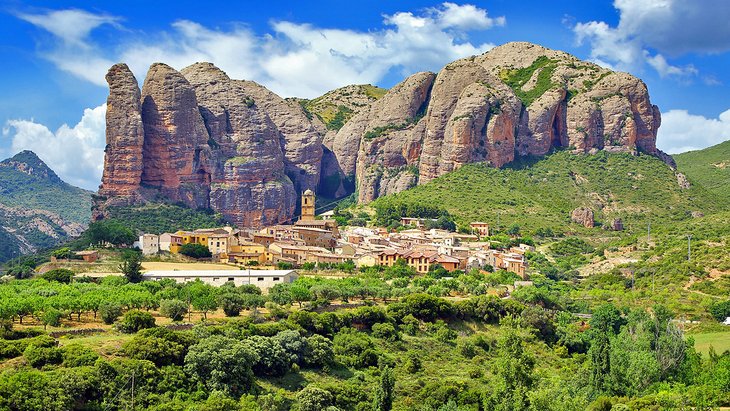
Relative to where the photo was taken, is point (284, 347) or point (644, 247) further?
point (644, 247)

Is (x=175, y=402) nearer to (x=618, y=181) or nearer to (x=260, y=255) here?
(x=260, y=255)

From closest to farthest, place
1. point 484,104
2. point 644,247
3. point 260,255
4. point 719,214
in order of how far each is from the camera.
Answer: point 260,255 → point 644,247 → point 719,214 → point 484,104

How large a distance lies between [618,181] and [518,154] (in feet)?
62.2

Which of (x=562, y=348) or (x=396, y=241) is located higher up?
(x=396, y=241)

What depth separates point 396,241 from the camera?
339 feet

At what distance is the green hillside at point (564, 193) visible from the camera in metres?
122

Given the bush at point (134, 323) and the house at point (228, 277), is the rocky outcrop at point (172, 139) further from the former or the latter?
the bush at point (134, 323)

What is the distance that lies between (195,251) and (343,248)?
16.8 meters

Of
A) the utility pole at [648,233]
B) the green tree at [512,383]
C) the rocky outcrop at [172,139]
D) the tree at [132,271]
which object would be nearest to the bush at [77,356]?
the green tree at [512,383]

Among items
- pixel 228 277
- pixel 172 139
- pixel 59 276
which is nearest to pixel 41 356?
pixel 59 276

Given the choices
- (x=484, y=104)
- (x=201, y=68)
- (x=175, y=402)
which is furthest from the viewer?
(x=201, y=68)

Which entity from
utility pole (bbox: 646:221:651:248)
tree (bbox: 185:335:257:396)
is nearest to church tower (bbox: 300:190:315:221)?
utility pole (bbox: 646:221:651:248)

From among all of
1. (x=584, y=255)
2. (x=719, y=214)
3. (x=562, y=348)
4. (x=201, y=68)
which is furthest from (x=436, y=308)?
(x=201, y=68)

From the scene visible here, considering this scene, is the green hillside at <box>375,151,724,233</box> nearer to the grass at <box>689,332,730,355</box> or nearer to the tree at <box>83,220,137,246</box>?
the tree at <box>83,220,137,246</box>
